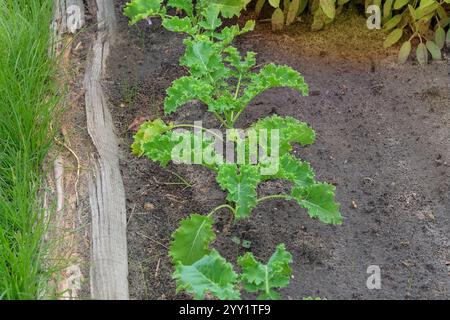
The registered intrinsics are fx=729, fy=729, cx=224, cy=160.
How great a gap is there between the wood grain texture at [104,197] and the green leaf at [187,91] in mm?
443

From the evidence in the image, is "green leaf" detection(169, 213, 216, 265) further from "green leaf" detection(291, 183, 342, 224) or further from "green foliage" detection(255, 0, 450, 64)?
"green foliage" detection(255, 0, 450, 64)

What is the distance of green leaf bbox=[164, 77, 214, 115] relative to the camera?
111 inches

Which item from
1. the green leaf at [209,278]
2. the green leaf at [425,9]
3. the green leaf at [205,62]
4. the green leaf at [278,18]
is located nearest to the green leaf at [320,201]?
the green leaf at [209,278]

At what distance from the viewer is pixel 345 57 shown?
3926 mm

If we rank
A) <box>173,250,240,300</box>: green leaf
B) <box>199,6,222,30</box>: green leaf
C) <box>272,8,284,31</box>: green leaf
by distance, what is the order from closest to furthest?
1. <box>173,250,240,300</box>: green leaf
2. <box>199,6,222,30</box>: green leaf
3. <box>272,8,284,31</box>: green leaf

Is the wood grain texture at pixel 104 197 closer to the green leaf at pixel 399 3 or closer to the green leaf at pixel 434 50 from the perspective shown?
the green leaf at pixel 399 3

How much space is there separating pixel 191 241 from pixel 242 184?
27 centimetres

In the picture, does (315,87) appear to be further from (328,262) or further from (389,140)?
(328,262)

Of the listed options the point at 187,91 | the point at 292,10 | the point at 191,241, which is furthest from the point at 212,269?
the point at 292,10

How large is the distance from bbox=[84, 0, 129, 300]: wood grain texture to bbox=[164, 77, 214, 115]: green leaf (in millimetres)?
443

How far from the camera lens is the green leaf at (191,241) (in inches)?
101

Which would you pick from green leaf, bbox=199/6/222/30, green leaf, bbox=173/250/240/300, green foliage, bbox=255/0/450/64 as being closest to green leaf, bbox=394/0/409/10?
green foliage, bbox=255/0/450/64

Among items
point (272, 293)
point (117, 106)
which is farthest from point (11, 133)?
point (272, 293)
